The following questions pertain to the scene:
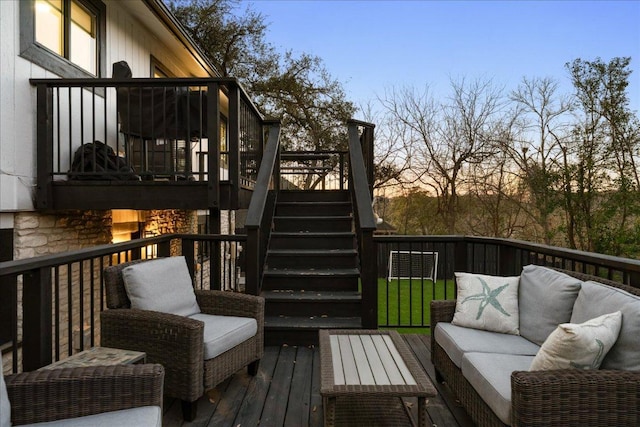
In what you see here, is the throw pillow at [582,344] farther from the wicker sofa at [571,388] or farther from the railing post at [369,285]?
the railing post at [369,285]

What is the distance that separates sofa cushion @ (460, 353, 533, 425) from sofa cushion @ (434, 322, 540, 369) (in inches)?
3.4

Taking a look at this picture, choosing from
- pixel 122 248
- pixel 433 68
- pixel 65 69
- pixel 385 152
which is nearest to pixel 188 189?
pixel 122 248

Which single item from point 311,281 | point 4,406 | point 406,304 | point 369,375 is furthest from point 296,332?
point 406,304

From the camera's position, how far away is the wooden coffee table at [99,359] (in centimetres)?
202

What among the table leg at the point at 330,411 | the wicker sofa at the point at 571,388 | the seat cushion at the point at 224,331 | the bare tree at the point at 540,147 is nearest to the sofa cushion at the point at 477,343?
the wicker sofa at the point at 571,388

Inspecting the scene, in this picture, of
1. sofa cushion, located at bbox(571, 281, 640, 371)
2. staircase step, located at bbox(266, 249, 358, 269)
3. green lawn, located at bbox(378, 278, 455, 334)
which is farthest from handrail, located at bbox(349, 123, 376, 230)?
green lawn, located at bbox(378, 278, 455, 334)

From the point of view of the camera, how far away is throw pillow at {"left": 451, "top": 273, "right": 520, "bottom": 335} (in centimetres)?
259

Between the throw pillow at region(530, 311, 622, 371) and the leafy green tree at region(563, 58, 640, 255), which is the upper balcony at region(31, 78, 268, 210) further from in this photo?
the leafy green tree at region(563, 58, 640, 255)

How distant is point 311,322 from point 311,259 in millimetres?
927

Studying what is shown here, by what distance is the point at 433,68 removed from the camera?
12.3 metres

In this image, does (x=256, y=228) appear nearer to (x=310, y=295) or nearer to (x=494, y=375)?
(x=310, y=295)

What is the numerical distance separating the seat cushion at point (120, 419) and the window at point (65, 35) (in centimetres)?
383

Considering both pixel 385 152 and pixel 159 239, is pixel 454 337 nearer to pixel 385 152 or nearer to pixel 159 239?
pixel 159 239

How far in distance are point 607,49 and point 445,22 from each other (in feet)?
14.6
